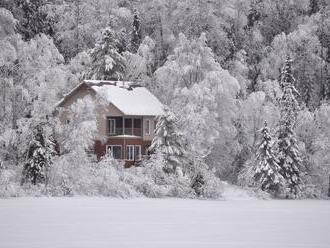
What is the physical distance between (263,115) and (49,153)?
24198 mm

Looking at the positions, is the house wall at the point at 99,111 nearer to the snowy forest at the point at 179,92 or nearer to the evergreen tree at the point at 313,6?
the snowy forest at the point at 179,92

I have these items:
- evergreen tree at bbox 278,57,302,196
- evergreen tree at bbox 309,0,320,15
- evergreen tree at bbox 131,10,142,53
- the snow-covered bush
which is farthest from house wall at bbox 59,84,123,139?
evergreen tree at bbox 309,0,320,15

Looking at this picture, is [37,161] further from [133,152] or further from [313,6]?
[313,6]

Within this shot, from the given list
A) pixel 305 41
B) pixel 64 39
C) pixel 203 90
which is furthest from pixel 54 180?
pixel 305 41

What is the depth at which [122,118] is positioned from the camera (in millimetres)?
60812

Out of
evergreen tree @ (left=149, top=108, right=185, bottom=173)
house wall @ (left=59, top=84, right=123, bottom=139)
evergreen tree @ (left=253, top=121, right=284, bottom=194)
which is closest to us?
evergreen tree @ (left=149, top=108, right=185, bottom=173)

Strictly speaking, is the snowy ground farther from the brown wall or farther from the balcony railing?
the balcony railing

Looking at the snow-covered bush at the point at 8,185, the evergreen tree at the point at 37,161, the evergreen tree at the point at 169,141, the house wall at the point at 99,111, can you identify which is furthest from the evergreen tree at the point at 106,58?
the snow-covered bush at the point at 8,185

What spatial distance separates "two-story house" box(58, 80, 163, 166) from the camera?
2349 inches

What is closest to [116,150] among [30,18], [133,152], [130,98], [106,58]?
[133,152]

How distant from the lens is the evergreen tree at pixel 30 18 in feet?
226

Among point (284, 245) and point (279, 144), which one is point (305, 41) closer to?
point (279, 144)

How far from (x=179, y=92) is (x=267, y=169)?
35.9 ft

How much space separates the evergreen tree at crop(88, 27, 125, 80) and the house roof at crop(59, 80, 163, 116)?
7228mm
